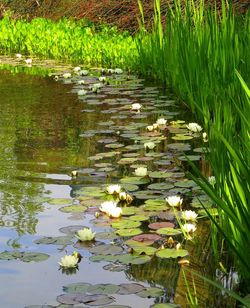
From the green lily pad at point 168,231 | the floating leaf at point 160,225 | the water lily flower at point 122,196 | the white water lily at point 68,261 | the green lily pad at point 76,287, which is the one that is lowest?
the green lily pad at point 76,287

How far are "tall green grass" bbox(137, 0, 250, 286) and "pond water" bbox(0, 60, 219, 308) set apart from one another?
0.22m

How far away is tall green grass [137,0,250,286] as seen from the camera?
2473 mm

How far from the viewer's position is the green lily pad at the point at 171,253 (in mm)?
2908

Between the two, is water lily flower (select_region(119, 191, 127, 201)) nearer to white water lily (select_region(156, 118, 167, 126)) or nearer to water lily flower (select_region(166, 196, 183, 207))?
water lily flower (select_region(166, 196, 183, 207))

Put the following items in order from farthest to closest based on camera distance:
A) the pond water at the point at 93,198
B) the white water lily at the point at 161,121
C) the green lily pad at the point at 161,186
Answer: the white water lily at the point at 161,121
the green lily pad at the point at 161,186
the pond water at the point at 93,198

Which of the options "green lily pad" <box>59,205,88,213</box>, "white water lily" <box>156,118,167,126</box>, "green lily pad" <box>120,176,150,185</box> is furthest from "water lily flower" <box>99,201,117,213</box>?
"white water lily" <box>156,118,167,126</box>

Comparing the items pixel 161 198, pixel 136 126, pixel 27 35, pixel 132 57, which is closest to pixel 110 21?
pixel 27 35

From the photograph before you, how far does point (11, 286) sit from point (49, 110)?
3705 mm

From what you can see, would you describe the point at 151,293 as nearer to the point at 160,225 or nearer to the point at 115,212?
the point at 160,225

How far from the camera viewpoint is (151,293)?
2600mm

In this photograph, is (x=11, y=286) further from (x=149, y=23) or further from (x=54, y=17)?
(x=54, y=17)

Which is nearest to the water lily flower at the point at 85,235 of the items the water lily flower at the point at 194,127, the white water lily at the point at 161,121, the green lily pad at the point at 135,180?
the green lily pad at the point at 135,180

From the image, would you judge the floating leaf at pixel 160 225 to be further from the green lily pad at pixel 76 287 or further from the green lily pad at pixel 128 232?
the green lily pad at pixel 76 287

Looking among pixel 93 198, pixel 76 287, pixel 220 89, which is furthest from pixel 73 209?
pixel 220 89
